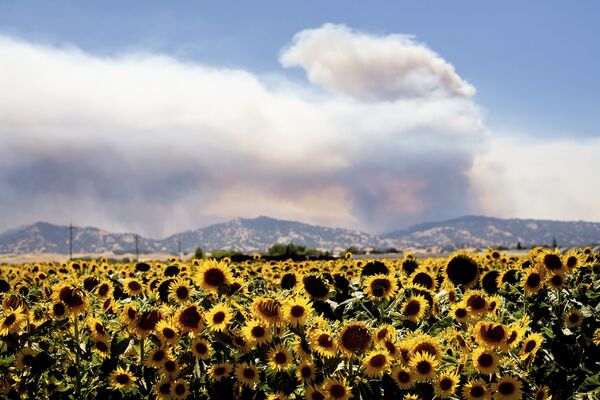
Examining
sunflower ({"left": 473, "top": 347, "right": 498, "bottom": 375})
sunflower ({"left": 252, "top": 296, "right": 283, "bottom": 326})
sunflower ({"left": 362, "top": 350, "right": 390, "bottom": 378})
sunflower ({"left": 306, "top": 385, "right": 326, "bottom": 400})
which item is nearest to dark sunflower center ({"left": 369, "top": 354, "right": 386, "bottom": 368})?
sunflower ({"left": 362, "top": 350, "right": 390, "bottom": 378})

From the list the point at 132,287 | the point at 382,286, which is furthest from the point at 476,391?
the point at 132,287

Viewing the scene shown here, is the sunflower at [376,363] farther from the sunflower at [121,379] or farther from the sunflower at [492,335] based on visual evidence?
the sunflower at [121,379]

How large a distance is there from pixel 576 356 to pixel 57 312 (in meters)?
6.12

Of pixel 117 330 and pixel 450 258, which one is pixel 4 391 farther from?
pixel 450 258

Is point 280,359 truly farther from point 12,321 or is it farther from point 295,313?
point 12,321

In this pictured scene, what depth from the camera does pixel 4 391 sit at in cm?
643

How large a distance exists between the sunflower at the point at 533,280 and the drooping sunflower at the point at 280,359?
4.37m

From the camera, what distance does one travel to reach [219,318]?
19.1 ft

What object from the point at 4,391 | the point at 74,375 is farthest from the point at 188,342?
the point at 4,391

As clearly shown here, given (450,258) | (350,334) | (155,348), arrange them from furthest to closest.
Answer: (450,258)
(155,348)
(350,334)

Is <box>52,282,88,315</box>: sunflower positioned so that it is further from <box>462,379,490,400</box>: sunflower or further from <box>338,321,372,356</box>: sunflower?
<box>462,379,490,400</box>: sunflower

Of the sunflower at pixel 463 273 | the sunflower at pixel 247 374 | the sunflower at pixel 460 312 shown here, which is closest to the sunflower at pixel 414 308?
the sunflower at pixel 460 312

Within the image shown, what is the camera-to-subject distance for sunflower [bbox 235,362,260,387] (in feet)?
18.1

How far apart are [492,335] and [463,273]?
13.1ft
